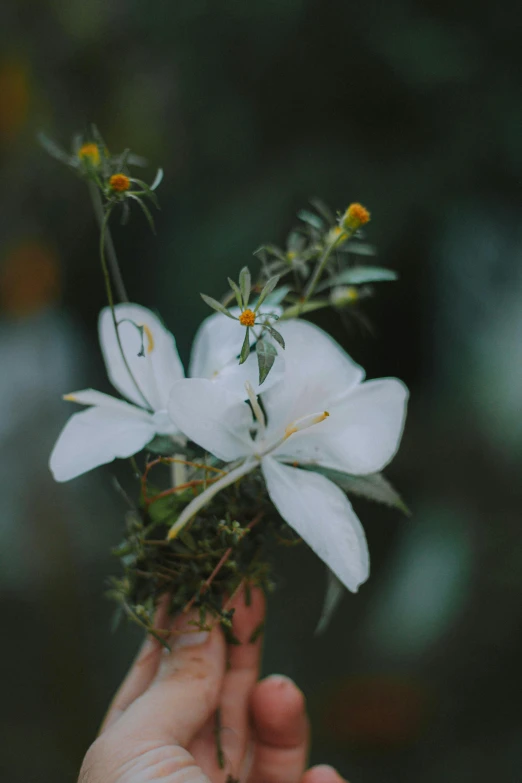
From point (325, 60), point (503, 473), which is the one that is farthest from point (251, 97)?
point (503, 473)

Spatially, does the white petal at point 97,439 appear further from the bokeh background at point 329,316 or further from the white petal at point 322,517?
the bokeh background at point 329,316

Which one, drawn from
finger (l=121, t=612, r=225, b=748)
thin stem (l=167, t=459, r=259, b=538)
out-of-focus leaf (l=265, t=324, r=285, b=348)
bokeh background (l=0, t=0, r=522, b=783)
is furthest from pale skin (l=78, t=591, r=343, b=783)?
bokeh background (l=0, t=0, r=522, b=783)


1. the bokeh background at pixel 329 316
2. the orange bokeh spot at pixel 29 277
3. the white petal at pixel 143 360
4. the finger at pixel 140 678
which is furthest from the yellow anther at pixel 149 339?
the orange bokeh spot at pixel 29 277

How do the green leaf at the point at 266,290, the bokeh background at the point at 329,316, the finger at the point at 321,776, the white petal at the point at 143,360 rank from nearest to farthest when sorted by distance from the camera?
the green leaf at the point at 266,290
the white petal at the point at 143,360
the finger at the point at 321,776
the bokeh background at the point at 329,316

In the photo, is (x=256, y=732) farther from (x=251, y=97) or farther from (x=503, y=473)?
(x=251, y=97)

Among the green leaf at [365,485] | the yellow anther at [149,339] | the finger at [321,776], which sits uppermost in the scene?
the yellow anther at [149,339]

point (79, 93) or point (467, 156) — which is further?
point (79, 93)
